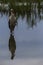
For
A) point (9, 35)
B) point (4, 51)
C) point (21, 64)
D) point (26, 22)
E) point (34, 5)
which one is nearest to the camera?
point (21, 64)

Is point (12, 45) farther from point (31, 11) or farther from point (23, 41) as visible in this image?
point (31, 11)

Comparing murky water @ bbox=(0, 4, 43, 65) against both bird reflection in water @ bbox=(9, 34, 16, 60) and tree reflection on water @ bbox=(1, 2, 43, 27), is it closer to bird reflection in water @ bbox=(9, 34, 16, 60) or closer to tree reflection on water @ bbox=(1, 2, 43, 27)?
bird reflection in water @ bbox=(9, 34, 16, 60)

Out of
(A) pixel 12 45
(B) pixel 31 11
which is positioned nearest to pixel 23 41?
(A) pixel 12 45

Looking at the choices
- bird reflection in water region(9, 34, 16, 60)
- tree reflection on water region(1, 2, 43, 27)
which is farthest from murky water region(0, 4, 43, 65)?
tree reflection on water region(1, 2, 43, 27)

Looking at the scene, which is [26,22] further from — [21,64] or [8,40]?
[21,64]

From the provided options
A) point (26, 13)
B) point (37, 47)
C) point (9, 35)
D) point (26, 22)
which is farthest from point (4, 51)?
point (26, 13)

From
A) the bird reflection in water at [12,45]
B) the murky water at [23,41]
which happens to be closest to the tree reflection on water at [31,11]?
the murky water at [23,41]

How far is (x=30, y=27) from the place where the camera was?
20.6ft

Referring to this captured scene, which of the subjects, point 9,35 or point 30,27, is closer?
point 9,35

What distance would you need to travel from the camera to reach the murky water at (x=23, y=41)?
4.45 meters

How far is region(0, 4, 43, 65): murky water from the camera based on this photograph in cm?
445

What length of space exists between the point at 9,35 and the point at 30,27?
883mm

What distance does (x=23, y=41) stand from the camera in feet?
16.9

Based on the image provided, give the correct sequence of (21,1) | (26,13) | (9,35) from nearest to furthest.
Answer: (9,35)
(26,13)
(21,1)
